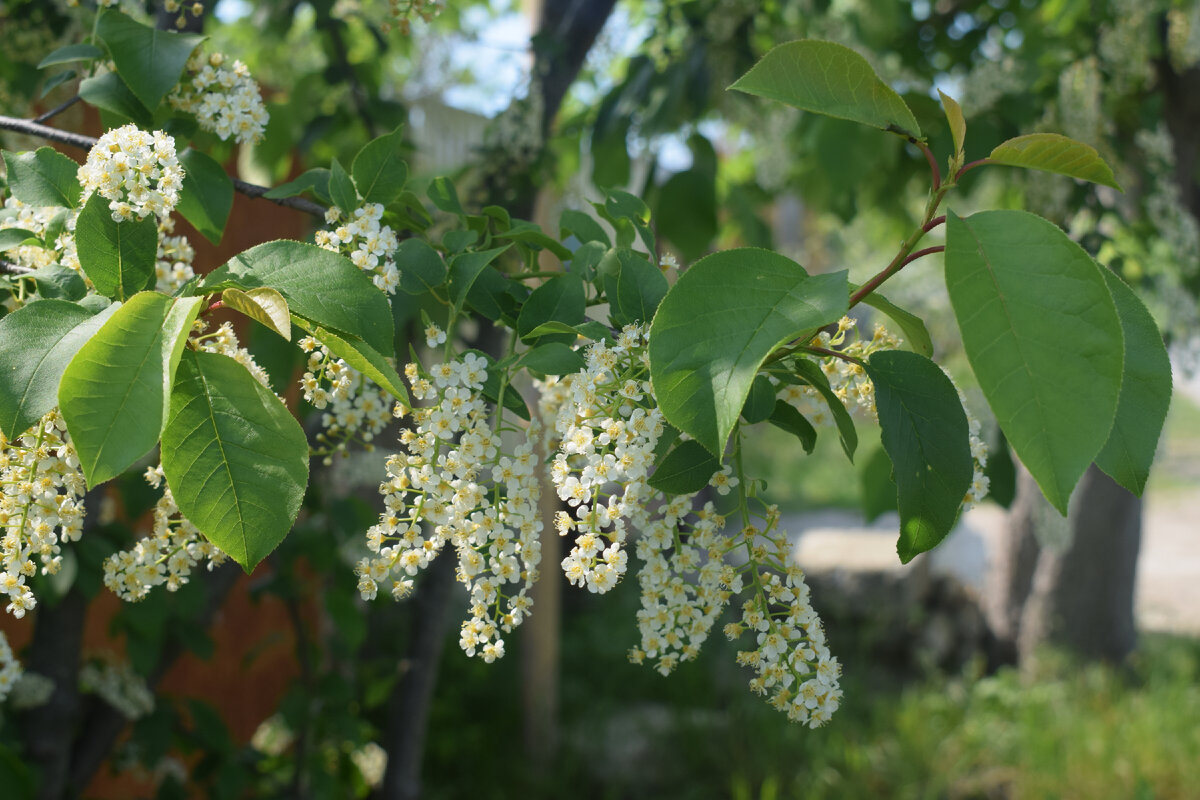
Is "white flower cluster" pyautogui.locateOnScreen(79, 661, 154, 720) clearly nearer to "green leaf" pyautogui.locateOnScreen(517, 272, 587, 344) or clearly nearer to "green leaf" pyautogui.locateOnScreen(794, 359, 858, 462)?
"green leaf" pyautogui.locateOnScreen(517, 272, 587, 344)

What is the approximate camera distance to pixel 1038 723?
313 cm

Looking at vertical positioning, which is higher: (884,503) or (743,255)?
(743,255)

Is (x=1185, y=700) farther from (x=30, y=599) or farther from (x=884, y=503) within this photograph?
(x=30, y=599)

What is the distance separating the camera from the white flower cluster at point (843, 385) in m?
0.75

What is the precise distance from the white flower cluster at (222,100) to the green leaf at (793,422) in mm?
568

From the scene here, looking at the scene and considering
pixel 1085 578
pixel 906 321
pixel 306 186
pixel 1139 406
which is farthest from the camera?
pixel 1085 578

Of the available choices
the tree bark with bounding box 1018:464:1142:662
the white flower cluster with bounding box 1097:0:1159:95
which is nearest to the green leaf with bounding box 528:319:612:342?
the white flower cluster with bounding box 1097:0:1159:95

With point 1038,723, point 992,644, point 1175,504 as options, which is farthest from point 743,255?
point 1175,504

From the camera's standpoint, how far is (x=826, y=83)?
643 mm

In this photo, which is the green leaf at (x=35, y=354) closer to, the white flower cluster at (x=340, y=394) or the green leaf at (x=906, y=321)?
the white flower cluster at (x=340, y=394)

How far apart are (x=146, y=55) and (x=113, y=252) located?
30cm

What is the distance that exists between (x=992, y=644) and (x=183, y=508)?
404 centimetres

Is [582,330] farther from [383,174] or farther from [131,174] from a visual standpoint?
[131,174]

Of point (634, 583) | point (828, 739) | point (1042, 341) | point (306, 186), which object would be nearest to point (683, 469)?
point (1042, 341)
